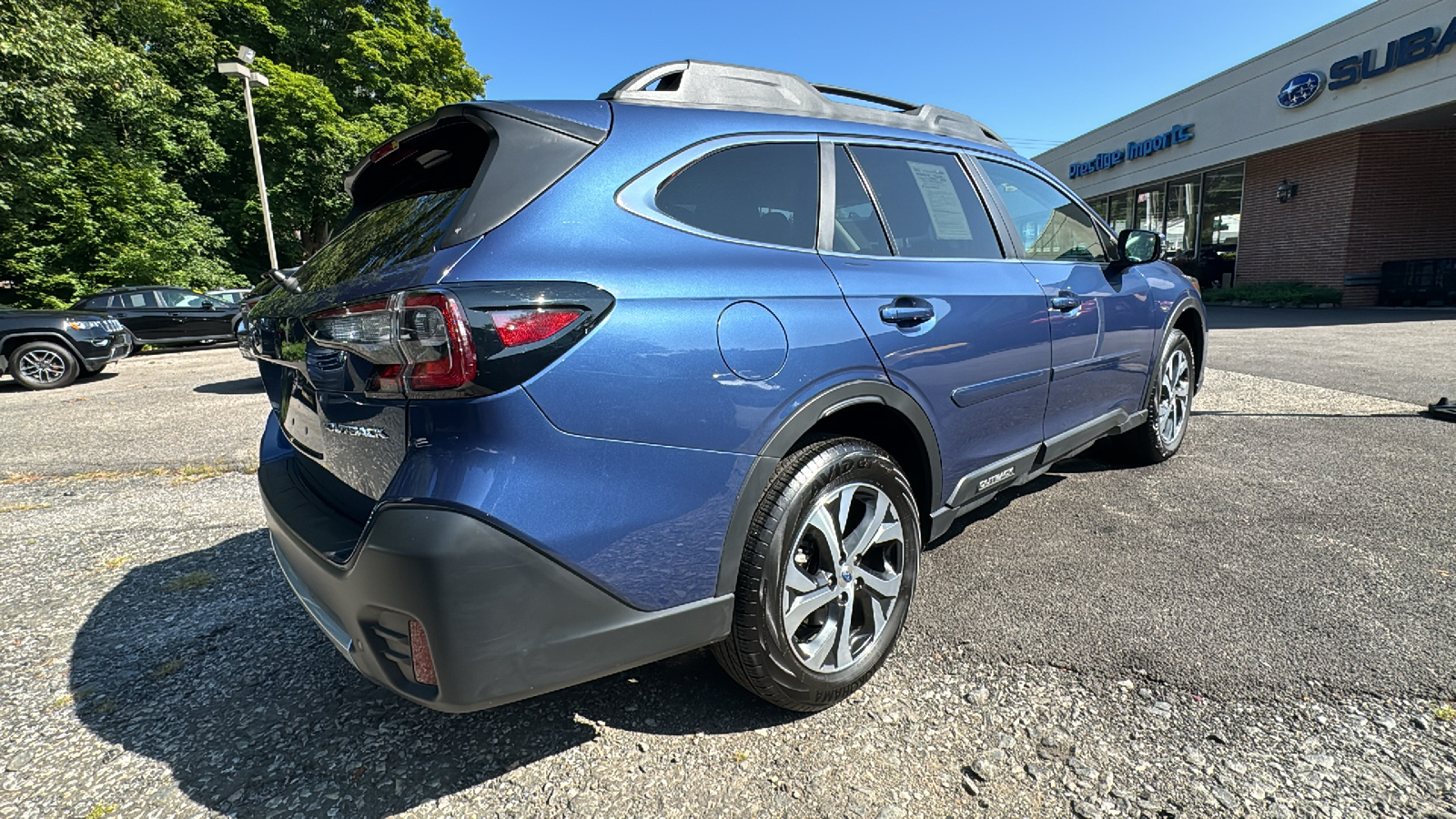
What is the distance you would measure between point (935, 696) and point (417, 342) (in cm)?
174

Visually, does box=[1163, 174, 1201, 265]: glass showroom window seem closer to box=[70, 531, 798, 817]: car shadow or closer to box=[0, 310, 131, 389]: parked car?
box=[70, 531, 798, 817]: car shadow

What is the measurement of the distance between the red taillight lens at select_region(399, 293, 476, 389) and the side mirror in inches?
135

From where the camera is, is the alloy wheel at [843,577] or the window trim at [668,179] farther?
the alloy wheel at [843,577]

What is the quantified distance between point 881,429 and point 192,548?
11.1 ft

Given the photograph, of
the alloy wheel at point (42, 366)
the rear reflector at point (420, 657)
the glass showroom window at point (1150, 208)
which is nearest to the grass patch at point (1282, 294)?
the glass showroom window at point (1150, 208)

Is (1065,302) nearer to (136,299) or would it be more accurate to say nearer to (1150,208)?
(136,299)

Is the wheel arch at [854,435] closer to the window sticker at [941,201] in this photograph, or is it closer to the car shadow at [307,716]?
the car shadow at [307,716]

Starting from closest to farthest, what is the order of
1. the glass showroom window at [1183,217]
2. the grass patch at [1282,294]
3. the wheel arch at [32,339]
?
the wheel arch at [32,339], the grass patch at [1282,294], the glass showroom window at [1183,217]

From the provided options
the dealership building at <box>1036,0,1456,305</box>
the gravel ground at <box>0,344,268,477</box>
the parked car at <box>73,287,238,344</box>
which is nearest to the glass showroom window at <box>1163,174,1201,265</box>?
the dealership building at <box>1036,0,1456,305</box>

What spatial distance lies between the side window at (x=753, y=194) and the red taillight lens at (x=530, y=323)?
0.47 metres

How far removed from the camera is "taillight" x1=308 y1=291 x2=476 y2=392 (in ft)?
4.63

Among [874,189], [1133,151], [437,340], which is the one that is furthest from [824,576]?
[1133,151]

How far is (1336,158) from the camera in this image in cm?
1555

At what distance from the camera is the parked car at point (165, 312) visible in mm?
13984
